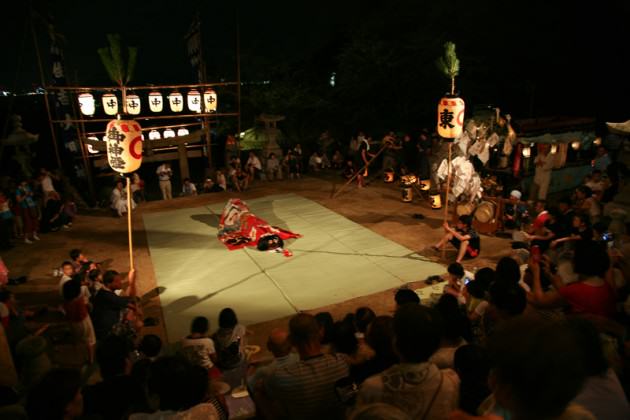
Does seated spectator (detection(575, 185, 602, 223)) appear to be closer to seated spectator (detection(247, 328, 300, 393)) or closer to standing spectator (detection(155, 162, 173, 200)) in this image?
seated spectator (detection(247, 328, 300, 393))

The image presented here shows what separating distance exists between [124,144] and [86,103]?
6453 mm

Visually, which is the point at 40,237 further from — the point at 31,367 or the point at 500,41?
the point at 500,41

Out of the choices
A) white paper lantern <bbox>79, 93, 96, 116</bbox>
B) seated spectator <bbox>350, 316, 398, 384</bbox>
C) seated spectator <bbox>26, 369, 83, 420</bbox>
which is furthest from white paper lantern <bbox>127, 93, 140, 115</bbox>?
seated spectator <bbox>350, 316, 398, 384</bbox>

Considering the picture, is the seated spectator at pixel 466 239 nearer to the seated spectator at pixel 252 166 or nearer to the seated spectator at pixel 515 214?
the seated spectator at pixel 515 214

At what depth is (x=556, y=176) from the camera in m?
12.2

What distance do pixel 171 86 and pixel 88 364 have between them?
9.63 m

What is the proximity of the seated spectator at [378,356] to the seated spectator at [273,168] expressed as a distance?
1268cm

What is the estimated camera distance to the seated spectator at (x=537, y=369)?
1375 millimetres

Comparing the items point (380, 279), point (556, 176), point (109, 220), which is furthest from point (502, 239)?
point (109, 220)

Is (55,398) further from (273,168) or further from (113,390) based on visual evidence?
(273,168)

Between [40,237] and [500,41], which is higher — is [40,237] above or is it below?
below

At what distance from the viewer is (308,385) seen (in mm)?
2498

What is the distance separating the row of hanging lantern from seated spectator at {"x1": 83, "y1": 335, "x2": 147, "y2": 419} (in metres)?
8.98

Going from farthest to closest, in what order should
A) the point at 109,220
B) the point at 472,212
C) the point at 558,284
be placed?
the point at 109,220 < the point at 472,212 < the point at 558,284
